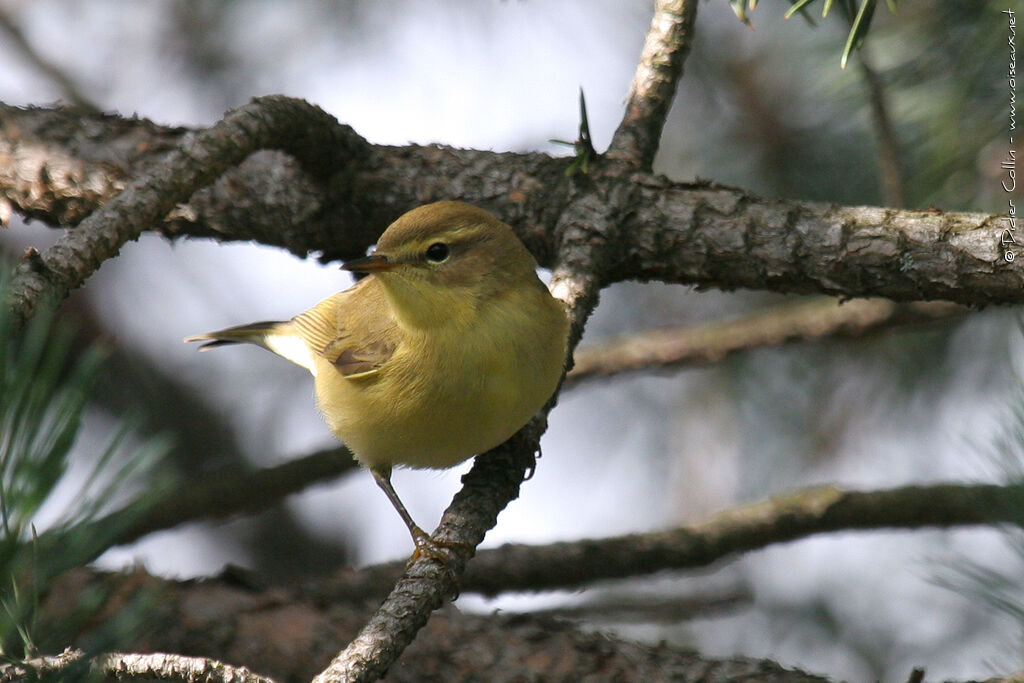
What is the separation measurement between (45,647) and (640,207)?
1.95 metres

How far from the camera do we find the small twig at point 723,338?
3531 mm

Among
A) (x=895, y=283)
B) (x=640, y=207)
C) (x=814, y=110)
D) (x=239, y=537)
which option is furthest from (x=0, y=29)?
(x=895, y=283)

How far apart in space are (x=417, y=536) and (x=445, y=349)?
0.56 m

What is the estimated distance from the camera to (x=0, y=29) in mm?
4676

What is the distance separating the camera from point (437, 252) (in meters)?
2.82

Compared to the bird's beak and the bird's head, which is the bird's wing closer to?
the bird's head

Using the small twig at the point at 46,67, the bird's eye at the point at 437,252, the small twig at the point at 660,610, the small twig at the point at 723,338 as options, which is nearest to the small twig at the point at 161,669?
the bird's eye at the point at 437,252

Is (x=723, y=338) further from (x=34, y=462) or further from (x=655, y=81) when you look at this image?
(x=34, y=462)

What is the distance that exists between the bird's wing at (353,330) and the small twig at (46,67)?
5.54 feet

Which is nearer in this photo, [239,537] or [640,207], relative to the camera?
[640,207]

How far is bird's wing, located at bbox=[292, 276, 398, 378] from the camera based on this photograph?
298cm

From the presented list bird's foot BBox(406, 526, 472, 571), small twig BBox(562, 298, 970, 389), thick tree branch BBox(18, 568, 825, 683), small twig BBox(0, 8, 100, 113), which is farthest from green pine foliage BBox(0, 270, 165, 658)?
small twig BBox(0, 8, 100, 113)

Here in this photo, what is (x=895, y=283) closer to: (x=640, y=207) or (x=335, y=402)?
(x=640, y=207)

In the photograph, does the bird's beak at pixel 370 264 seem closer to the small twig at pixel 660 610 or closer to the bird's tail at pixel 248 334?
the small twig at pixel 660 610
